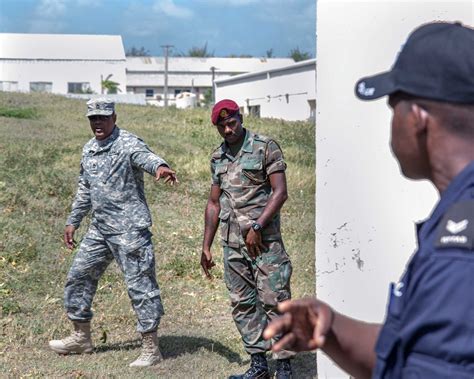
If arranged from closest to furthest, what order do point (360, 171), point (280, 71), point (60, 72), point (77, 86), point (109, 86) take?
point (360, 171)
point (280, 71)
point (109, 86)
point (60, 72)
point (77, 86)

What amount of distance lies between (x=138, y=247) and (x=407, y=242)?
6.88 ft

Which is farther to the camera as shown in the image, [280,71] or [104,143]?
[280,71]

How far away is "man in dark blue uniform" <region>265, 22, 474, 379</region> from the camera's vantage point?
1.66 meters

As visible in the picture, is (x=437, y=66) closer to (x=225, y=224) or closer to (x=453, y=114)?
(x=453, y=114)

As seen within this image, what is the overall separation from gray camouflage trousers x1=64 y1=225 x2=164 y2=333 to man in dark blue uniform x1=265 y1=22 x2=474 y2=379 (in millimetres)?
4220

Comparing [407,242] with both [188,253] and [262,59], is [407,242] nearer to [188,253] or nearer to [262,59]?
[188,253]

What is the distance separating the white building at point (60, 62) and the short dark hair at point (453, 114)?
2801 inches

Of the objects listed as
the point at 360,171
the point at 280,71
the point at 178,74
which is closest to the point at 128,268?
the point at 360,171

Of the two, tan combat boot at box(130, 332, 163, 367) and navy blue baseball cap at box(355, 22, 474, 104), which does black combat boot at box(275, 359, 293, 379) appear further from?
navy blue baseball cap at box(355, 22, 474, 104)

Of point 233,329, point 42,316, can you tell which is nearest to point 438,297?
point 233,329

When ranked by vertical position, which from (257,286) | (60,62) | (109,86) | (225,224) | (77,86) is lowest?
(257,286)

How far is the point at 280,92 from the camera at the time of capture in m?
43.6

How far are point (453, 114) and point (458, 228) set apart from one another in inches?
9.3

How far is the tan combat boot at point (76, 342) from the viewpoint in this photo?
256 inches
